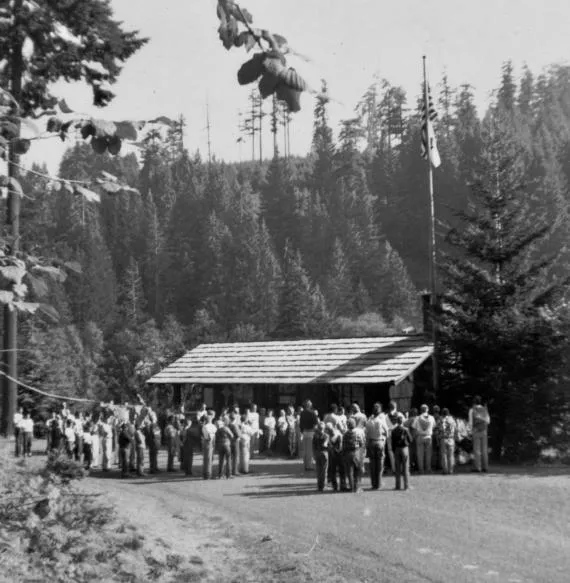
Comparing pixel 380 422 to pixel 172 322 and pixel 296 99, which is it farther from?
pixel 172 322

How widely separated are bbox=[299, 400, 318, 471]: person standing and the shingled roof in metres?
3.27

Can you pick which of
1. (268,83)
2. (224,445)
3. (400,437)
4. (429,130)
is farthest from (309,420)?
(268,83)

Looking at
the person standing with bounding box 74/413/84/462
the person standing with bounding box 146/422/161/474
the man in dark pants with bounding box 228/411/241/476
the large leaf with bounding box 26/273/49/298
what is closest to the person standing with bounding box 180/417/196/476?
the man in dark pants with bounding box 228/411/241/476

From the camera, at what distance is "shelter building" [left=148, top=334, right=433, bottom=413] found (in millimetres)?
24656

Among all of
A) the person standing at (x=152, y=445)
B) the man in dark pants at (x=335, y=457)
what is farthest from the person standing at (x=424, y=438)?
the person standing at (x=152, y=445)

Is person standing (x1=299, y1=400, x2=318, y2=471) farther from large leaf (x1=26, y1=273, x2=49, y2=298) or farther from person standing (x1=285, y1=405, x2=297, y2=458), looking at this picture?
large leaf (x1=26, y1=273, x2=49, y2=298)

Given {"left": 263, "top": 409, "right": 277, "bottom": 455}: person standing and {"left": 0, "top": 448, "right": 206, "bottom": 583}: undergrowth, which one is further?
{"left": 263, "top": 409, "right": 277, "bottom": 455}: person standing

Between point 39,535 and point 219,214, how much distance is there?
101 meters

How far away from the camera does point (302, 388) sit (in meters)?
27.5

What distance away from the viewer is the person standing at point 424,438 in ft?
62.2

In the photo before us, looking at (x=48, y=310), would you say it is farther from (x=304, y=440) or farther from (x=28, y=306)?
(x=304, y=440)

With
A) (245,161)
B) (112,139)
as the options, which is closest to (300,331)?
(112,139)

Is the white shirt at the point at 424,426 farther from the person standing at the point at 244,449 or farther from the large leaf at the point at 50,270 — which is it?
the large leaf at the point at 50,270

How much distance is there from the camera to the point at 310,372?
26.3 metres
